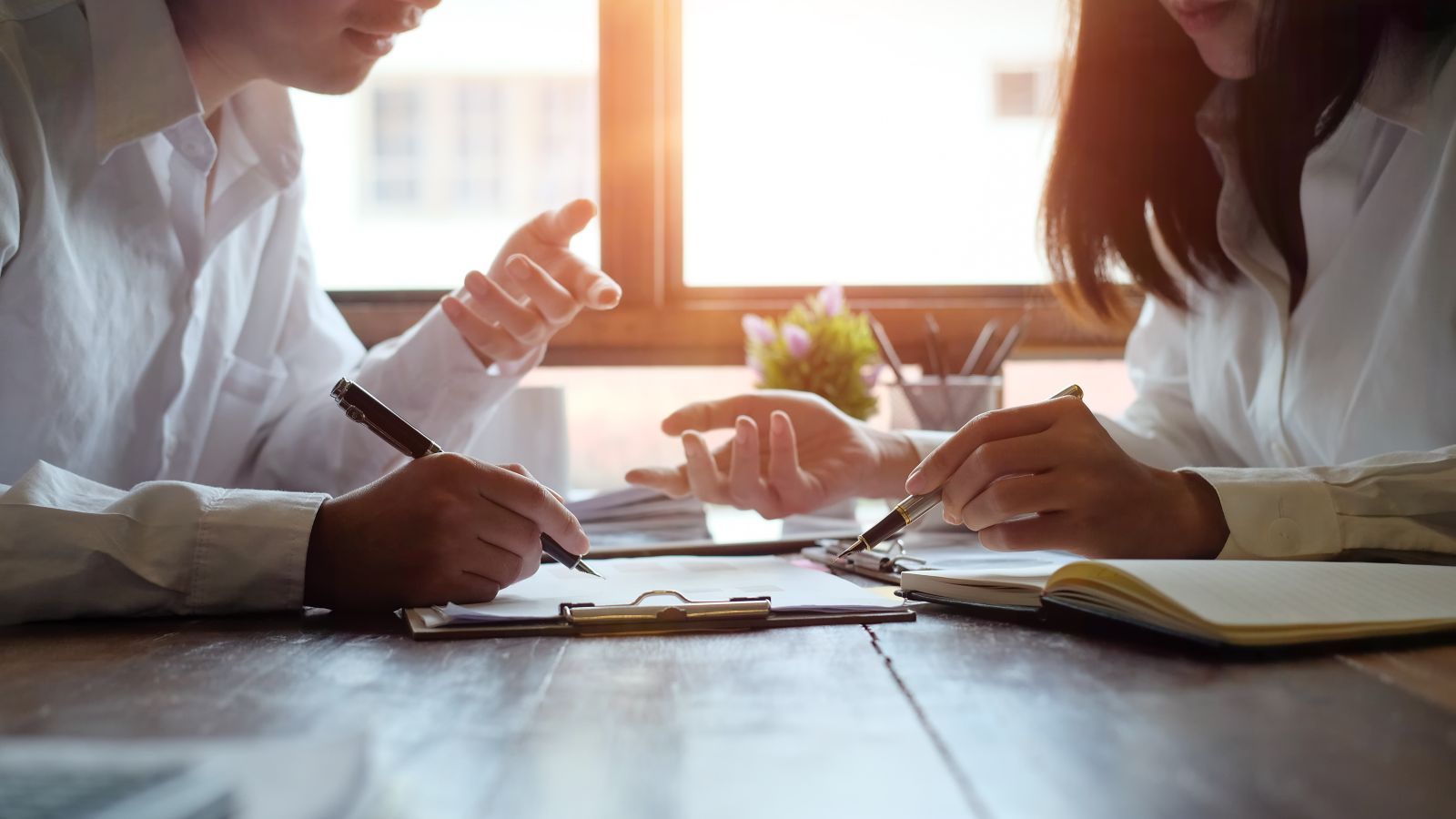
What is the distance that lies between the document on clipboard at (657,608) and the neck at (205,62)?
0.79 m

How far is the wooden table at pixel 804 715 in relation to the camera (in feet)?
1.25

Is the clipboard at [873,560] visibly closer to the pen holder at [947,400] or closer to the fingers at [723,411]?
the fingers at [723,411]

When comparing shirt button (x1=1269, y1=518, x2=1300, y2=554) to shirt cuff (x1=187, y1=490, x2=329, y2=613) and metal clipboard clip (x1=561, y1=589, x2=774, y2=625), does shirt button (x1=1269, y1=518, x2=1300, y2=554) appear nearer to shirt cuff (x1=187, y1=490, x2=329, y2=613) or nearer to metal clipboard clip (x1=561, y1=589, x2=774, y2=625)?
metal clipboard clip (x1=561, y1=589, x2=774, y2=625)

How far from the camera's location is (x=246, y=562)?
2.47 feet

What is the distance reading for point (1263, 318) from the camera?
4.11 ft

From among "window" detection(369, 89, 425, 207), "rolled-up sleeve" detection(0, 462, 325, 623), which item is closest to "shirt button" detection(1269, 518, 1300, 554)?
"rolled-up sleeve" detection(0, 462, 325, 623)

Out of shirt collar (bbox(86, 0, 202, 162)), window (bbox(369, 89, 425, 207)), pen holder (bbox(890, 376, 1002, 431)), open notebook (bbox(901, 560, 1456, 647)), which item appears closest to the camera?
open notebook (bbox(901, 560, 1456, 647))

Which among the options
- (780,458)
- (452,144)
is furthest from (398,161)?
(780,458)

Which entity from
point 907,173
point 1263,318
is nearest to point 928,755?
point 1263,318

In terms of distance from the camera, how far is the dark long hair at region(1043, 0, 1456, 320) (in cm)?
118

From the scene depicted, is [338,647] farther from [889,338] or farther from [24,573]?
[889,338]

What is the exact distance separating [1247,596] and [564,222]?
886 mm

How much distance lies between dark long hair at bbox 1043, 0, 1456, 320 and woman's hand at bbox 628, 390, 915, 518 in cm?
39

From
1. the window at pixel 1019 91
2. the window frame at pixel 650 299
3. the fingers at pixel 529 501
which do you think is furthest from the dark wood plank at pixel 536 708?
the window at pixel 1019 91
